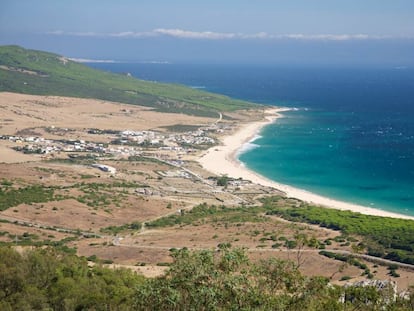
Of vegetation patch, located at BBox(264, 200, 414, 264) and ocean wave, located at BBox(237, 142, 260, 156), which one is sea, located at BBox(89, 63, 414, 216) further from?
vegetation patch, located at BBox(264, 200, 414, 264)

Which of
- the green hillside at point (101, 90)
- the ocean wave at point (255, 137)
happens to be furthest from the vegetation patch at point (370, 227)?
the green hillside at point (101, 90)

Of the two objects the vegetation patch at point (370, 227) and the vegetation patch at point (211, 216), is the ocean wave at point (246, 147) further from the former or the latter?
the vegetation patch at point (370, 227)

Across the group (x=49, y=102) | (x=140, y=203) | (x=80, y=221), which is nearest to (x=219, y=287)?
(x=80, y=221)

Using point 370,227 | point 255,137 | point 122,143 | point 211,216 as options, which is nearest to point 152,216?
point 211,216

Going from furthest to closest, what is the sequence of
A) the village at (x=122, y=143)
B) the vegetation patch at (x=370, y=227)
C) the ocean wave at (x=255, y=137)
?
the ocean wave at (x=255, y=137) → the village at (x=122, y=143) → the vegetation patch at (x=370, y=227)

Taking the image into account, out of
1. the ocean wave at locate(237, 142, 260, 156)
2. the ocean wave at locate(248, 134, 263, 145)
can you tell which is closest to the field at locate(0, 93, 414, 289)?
the ocean wave at locate(237, 142, 260, 156)

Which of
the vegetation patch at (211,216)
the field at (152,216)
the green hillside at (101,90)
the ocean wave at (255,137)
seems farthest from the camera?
the green hillside at (101,90)

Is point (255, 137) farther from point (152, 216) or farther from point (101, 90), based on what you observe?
point (101, 90)
